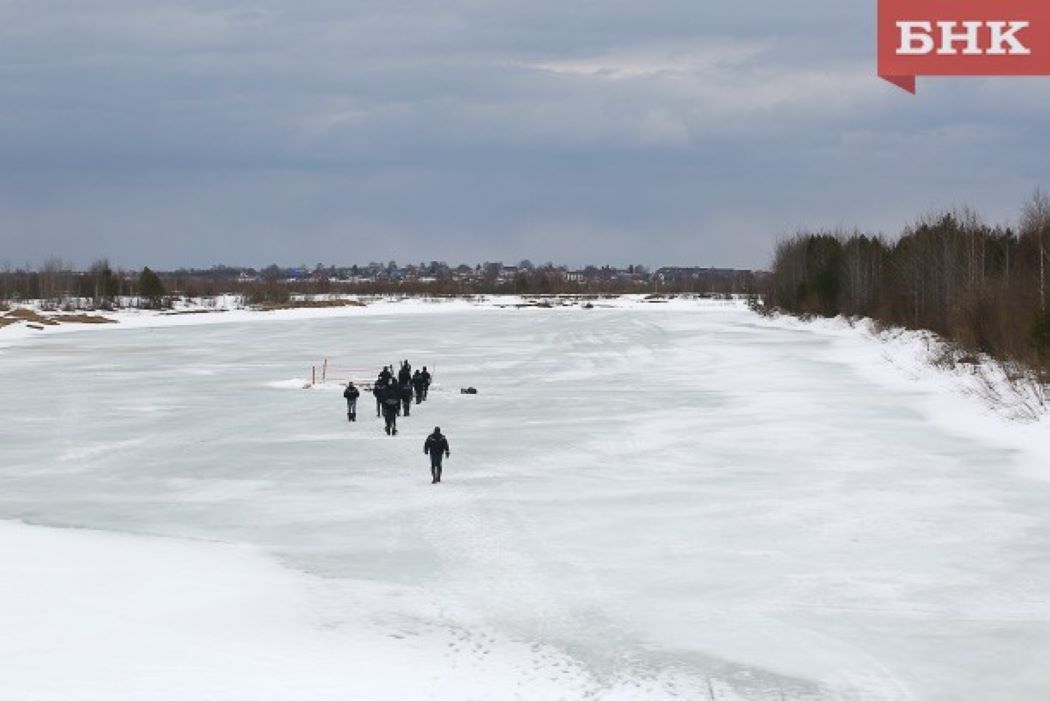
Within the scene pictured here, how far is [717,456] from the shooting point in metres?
21.3

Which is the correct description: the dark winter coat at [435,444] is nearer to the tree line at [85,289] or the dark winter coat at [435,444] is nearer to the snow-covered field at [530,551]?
the snow-covered field at [530,551]

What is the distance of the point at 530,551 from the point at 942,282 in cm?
4481

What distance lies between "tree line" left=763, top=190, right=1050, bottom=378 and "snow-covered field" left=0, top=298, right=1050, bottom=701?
3916mm

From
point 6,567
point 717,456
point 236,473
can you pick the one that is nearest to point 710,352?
point 717,456

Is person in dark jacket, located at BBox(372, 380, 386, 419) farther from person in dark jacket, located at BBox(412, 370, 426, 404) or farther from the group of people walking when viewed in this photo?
person in dark jacket, located at BBox(412, 370, 426, 404)

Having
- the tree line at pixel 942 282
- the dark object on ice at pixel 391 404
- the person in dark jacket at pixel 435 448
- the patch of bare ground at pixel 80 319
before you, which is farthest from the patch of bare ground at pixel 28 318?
the person in dark jacket at pixel 435 448

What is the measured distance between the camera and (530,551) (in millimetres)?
13930

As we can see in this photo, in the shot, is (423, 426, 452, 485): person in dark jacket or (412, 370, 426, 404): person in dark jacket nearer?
(423, 426, 452, 485): person in dark jacket

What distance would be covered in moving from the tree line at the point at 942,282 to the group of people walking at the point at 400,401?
14342 mm

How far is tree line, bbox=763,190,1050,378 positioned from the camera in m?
32.6

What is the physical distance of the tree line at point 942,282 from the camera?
107 ft

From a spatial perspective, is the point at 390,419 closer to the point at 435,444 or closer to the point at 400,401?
the point at 400,401

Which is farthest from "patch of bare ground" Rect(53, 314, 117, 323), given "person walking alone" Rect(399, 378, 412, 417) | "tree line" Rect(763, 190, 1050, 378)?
"person walking alone" Rect(399, 378, 412, 417)

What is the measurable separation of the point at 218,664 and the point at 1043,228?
43.5 m
